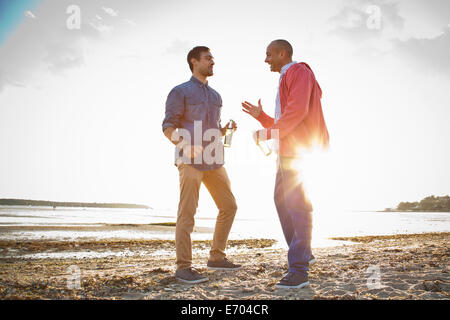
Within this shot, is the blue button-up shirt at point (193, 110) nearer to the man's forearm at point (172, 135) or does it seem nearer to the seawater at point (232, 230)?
the man's forearm at point (172, 135)

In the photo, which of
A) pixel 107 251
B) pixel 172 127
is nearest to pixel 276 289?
pixel 172 127

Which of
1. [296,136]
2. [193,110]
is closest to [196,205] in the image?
[193,110]

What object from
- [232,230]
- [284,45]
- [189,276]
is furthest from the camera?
[232,230]

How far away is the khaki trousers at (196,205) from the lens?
3687 mm

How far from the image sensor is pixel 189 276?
3.43 m

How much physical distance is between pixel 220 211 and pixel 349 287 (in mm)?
1985

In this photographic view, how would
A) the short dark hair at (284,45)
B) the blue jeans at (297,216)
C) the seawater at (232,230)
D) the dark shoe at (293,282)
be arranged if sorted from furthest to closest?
the seawater at (232,230), the short dark hair at (284,45), the blue jeans at (297,216), the dark shoe at (293,282)

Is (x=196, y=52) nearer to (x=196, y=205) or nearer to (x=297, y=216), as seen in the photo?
(x=196, y=205)

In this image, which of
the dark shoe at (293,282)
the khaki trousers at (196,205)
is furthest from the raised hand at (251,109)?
the dark shoe at (293,282)

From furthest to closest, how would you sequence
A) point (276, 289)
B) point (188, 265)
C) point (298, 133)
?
point (188, 265), point (298, 133), point (276, 289)

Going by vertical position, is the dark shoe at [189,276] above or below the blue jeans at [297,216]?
below

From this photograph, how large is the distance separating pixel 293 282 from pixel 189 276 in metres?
1.19

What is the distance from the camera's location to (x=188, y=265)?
3641 mm
